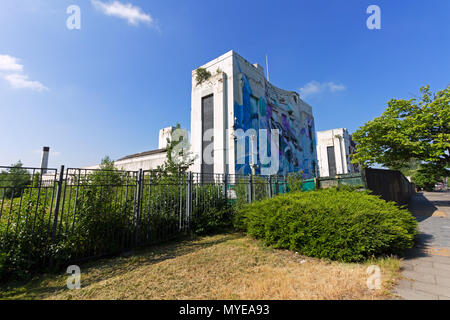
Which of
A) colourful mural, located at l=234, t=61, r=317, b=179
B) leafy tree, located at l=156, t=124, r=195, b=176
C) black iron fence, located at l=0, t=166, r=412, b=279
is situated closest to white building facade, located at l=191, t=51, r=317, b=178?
colourful mural, located at l=234, t=61, r=317, b=179

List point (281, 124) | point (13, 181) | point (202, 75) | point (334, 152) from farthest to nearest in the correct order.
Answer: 1. point (334, 152)
2. point (281, 124)
3. point (202, 75)
4. point (13, 181)

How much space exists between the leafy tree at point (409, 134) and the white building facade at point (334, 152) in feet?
69.5

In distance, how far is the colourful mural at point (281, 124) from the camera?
1714 cm

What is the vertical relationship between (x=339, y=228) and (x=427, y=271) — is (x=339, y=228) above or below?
above

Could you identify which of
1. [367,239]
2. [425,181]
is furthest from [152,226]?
[425,181]

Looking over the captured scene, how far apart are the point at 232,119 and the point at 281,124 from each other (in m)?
9.13

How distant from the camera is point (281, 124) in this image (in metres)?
23.2

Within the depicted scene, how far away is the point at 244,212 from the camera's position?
670 centimetres

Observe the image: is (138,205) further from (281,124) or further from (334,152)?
(334,152)

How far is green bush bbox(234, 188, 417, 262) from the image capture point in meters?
3.84

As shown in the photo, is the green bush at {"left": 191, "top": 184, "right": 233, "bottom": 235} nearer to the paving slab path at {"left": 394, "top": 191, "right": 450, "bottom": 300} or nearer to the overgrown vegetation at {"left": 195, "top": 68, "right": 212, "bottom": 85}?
the paving slab path at {"left": 394, "top": 191, "right": 450, "bottom": 300}

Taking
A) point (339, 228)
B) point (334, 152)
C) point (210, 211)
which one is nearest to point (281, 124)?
point (210, 211)
